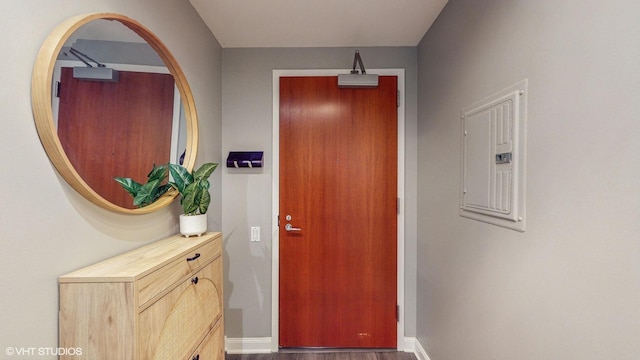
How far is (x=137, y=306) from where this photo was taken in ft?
2.73

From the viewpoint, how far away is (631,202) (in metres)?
0.67

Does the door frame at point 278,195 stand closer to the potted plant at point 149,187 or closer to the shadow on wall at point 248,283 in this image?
the shadow on wall at point 248,283

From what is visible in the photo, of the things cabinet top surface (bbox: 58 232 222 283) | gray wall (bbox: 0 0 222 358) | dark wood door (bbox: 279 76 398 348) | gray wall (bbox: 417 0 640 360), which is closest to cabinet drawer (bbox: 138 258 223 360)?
cabinet top surface (bbox: 58 232 222 283)

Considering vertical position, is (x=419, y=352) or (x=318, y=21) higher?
(x=318, y=21)

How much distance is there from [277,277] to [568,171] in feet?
6.35

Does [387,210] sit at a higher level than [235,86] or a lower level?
lower

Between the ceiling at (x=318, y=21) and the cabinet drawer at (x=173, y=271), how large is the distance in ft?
4.83

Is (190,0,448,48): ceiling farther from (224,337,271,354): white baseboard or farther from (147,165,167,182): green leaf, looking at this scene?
(224,337,271,354): white baseboard

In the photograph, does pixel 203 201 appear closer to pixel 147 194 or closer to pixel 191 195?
pixel 191 195

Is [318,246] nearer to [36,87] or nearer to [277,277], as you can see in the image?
[277,277]

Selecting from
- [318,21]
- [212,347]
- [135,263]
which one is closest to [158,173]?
[135,263]

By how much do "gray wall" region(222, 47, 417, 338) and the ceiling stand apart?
3.7 inches

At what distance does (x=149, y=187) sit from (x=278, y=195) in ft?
3.61

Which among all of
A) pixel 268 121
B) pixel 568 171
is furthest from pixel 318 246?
pixel 568 171
